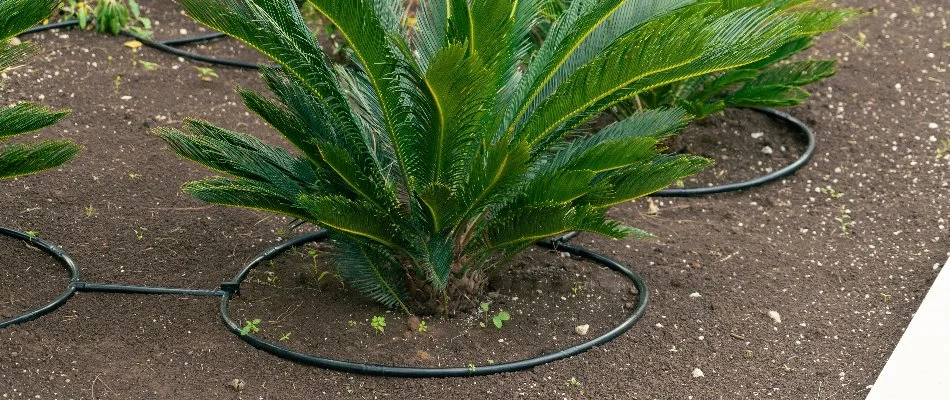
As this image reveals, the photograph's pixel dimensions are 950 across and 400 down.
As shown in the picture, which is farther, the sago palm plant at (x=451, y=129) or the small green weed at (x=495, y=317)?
the small green weed at (x=495, y=317)

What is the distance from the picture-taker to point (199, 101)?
566cm

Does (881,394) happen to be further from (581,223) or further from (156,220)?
(156,220)

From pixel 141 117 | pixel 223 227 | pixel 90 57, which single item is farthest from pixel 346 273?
pixel 90 57

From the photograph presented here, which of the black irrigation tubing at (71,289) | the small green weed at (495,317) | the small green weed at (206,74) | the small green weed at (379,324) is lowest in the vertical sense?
the small green weed at (495,317)

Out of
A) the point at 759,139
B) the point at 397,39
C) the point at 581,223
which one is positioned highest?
the point at 397,39

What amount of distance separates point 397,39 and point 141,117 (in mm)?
2640

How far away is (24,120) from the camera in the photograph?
151 inches

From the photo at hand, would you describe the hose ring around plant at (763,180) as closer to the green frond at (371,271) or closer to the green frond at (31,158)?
the green frond at (371,271)

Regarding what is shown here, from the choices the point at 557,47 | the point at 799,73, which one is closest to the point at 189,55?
the point at 557,47

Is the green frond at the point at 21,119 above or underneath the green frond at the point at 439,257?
above

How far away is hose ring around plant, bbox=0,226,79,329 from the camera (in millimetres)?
3980

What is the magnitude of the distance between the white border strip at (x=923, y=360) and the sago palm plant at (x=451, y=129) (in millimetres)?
1071

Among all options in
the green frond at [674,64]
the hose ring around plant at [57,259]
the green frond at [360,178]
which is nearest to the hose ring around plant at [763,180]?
the green frond at [674,64]

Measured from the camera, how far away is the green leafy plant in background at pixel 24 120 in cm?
360
